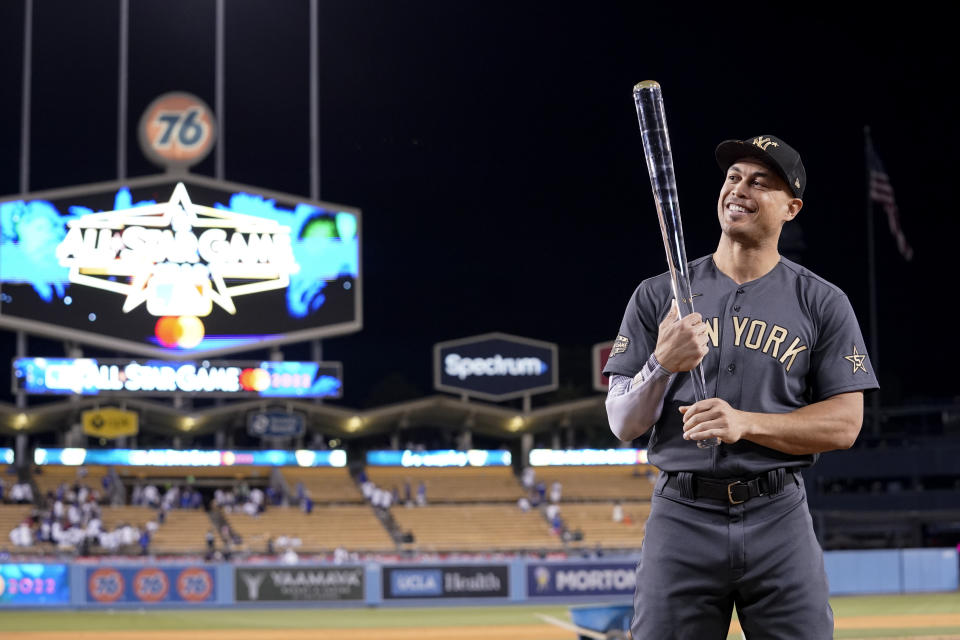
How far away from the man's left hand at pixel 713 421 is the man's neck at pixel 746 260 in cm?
56

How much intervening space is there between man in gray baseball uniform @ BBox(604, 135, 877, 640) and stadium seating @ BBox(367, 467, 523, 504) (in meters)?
34.9

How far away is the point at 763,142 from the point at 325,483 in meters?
35.9

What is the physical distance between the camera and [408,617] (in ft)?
75.7

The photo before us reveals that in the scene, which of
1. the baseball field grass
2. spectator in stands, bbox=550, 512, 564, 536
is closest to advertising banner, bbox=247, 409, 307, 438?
spectator in stands, bbox=550, 512, 564, 536

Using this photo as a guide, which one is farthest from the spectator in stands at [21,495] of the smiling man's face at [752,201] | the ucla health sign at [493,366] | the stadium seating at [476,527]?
the smiling man's face at [752,201]

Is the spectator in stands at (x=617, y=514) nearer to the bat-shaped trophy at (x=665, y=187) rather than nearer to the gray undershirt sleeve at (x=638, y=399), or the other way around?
the gray undershirt sleeve at (x=638, y=399)

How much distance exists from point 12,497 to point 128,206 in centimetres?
891

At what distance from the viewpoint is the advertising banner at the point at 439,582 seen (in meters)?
25.5

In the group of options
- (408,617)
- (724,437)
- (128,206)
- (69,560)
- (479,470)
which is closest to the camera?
(724,437)

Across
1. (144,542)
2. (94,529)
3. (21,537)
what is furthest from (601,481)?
(21,537)

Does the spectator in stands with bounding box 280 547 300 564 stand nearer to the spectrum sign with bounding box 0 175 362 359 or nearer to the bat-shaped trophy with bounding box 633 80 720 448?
the spectrum sign with bounding box 0 175 362 359

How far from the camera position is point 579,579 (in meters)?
25.5

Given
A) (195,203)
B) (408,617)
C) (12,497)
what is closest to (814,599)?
(408,617)

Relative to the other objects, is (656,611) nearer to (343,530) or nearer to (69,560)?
(69,560)
